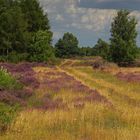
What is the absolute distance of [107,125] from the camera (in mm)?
16750

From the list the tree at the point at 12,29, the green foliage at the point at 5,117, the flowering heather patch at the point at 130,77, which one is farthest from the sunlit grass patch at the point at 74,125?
the tree at the point at 12,29

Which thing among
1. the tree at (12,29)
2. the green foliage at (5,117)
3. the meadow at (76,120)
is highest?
the tree at (12,29)

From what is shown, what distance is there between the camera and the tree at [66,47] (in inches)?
5999

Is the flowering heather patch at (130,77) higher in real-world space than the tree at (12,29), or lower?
lower

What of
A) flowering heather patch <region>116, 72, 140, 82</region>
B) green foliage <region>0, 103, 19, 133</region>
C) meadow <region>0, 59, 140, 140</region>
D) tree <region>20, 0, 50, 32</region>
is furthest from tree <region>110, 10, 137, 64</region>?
green foliage <region>0, 103, 19, 133</region>

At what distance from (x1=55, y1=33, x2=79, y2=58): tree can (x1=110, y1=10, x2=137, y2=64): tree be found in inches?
2137

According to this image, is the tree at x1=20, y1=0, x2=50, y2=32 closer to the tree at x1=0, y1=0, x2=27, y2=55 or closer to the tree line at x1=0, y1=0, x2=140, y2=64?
the tree line at x1=0, y1=0, x2=140, y2=64

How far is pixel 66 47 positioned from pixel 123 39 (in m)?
57.9

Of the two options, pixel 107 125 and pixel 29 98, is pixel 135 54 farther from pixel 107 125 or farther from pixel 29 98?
pixel 107 125

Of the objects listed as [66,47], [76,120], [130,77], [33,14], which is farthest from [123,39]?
[76,120]

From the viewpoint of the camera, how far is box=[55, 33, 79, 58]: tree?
152m

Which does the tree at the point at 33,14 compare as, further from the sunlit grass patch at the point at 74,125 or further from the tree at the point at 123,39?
the sunlit grass patch at the point at 74,125

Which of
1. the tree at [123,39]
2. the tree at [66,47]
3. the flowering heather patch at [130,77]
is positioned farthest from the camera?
the tree at [66,47]

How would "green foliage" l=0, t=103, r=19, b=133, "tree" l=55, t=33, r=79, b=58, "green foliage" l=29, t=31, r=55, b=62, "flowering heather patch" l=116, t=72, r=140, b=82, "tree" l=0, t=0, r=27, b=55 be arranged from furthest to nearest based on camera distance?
"tree" l=55, t=33, r=79, b=58
"green foliage" l=29, t=31, r=55, b=62
"tree" l=0, t=0, r=27, b=55
"flowering heather patch" l=116, t=72, r=140, b=82
"green foliage" l=0, t=103, r=19, b=133
